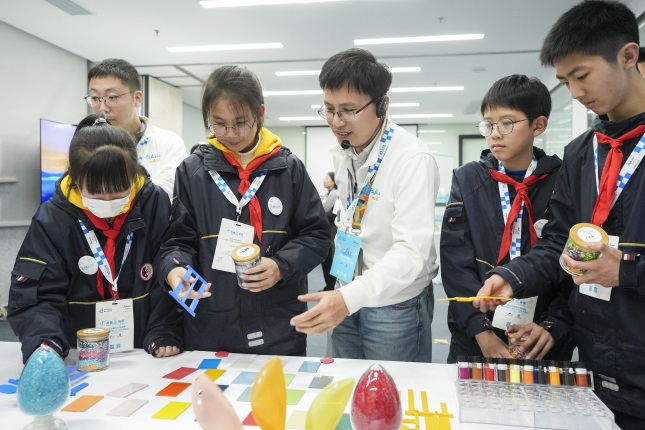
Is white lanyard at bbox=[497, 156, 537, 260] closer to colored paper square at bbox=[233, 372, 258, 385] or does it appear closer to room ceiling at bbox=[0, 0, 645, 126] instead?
colored paper square at bbox=[233, 372, 258, 385]

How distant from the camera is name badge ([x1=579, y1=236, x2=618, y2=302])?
1.30 metres

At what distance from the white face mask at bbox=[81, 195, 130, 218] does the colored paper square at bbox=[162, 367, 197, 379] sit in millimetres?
560

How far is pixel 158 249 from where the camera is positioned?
5.60 ft

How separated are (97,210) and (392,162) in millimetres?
1016

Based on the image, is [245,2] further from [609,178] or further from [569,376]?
[569,376]

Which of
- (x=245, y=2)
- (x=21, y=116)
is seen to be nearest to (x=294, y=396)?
(x=245, y=2)

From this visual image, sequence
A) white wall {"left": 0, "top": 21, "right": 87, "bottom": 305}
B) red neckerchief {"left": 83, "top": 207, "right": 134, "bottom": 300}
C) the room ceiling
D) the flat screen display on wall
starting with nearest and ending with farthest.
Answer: red neckerchief {"left": 83, "top": 207, "right": 134, "bottom": 300} → the room ceiling → white wall {"left": 0, "top": 21, "right": 87, "bottom": 305} → the flat screen display on wall

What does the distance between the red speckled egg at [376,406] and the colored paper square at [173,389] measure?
0.59m

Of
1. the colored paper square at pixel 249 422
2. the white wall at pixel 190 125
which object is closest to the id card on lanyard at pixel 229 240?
the colored paper square at pixel 249 422

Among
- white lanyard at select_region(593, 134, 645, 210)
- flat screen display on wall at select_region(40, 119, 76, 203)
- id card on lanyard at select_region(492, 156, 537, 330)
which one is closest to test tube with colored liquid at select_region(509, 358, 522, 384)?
id card on lanyard at select_region(492, 156, 537, 330)

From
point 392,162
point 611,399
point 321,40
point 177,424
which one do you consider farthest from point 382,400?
point 321,40

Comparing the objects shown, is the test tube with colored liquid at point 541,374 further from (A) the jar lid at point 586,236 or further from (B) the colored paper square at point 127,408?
(B) the colored paper square at point 127,408

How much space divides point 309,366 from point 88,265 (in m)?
0.81

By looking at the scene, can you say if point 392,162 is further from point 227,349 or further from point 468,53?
point 468,53
